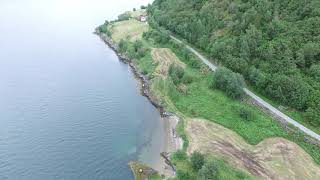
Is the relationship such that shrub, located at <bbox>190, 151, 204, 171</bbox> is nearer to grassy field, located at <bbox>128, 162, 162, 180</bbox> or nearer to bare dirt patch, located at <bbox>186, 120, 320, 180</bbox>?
bare dirt patch, located at <bbox>186, 120, 320, 180</bbox>

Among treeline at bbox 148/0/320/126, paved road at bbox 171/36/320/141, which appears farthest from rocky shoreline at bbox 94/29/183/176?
treeline at bbox 148/0/320/126

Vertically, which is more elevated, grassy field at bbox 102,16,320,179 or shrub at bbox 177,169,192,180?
grassy field at bbox 102,16,320,179

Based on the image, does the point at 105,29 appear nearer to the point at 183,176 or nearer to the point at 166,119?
the point at 166,119

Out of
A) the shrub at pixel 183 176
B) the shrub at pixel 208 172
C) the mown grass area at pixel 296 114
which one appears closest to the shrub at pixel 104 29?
the mown grass area at pixel 296 114

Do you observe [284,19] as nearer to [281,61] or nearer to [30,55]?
[281,61]

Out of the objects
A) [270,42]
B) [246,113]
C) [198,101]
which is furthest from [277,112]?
[270,42]

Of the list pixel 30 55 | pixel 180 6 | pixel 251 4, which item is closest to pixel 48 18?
pixel 30 55
